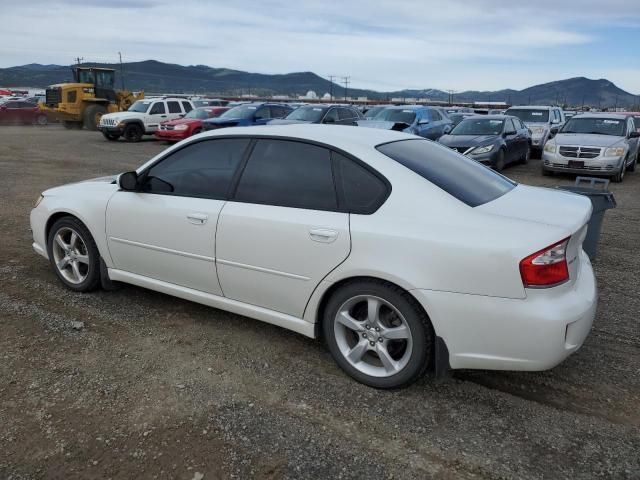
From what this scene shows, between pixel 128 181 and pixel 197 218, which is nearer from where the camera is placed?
pixel 197 218

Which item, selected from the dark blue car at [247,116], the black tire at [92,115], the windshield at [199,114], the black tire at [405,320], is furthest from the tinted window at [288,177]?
the black tire at [92,115]

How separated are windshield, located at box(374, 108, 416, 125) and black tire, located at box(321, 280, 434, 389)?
14160 mm

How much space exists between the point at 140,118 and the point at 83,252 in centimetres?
1876

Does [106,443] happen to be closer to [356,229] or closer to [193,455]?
[193,455]

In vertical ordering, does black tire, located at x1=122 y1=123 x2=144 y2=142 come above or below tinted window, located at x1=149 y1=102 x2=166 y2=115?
below

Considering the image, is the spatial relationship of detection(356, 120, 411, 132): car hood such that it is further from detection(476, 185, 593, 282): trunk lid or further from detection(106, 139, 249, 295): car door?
detection(476, 185, 593, 282): trunk lid

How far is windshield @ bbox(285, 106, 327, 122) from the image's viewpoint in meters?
16.9

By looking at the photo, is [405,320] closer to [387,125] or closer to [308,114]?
[387,125]

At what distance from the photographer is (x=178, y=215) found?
3793mm

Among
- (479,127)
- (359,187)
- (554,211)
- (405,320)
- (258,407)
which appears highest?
(479,127)

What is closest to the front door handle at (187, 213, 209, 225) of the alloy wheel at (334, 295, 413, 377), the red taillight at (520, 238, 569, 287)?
the alloy wheel at (334, 295, 413, 377)

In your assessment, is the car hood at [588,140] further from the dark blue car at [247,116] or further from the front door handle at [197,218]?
the front door handle at [197,218]

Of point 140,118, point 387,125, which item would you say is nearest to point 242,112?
point 140,118

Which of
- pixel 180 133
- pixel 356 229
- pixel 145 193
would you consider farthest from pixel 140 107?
pixel 356 229
